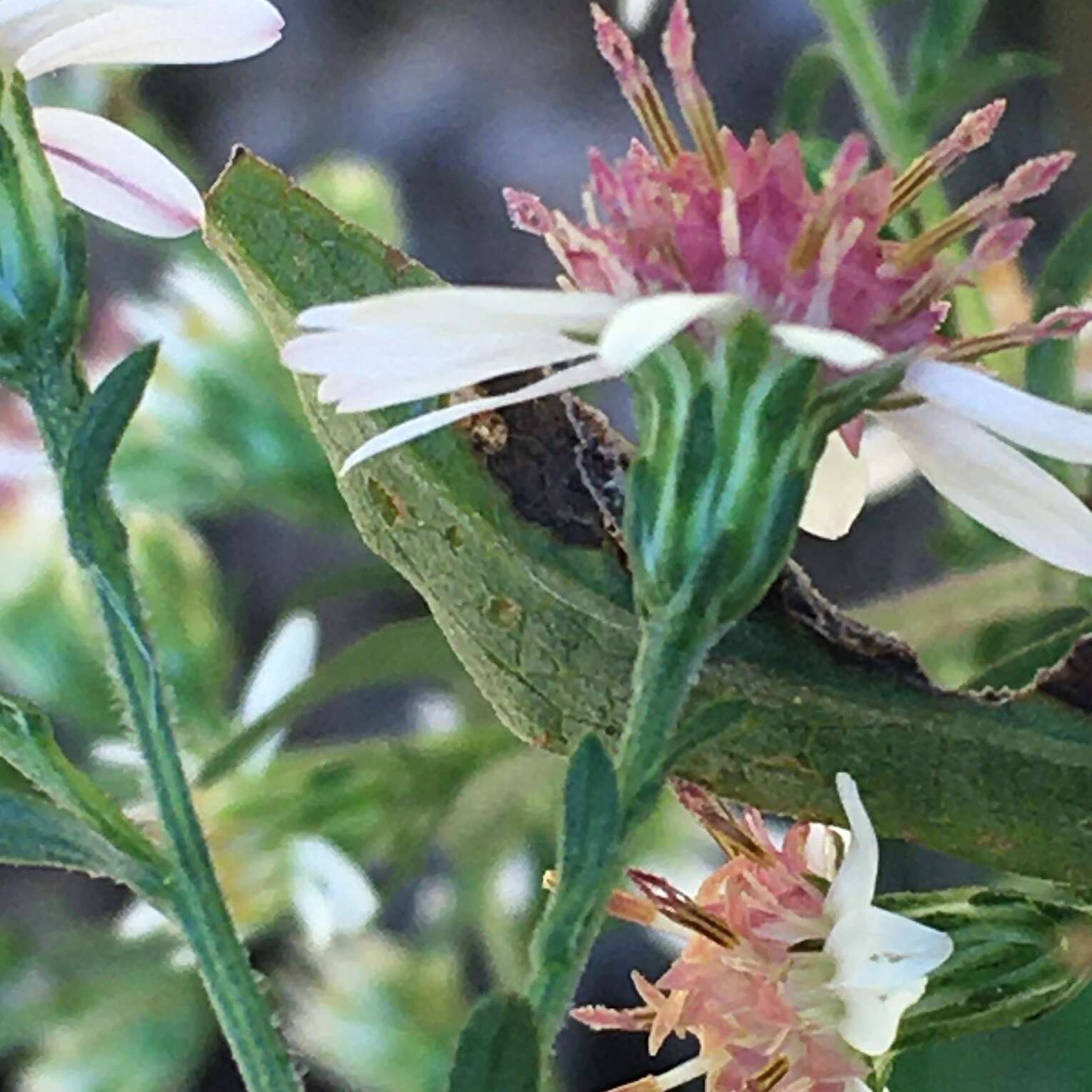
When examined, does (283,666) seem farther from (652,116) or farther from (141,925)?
(652,116)

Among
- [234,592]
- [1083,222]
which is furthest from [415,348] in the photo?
[234,592]

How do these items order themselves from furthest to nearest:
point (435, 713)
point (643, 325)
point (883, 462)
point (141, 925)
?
point (435, 713) < point (141, 925) < point (883, 462) < point (643, 325)

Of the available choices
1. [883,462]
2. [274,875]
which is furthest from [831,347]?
[274,875]

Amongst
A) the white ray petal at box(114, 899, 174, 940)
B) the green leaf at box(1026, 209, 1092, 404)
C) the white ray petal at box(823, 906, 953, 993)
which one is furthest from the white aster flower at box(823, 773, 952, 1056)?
the white ray petal at box(114, 899, 174, 940)

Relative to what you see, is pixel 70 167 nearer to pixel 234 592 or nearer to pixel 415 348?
pixel 415 348

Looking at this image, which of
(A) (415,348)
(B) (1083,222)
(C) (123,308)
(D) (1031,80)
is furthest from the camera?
(D) (1031,80)

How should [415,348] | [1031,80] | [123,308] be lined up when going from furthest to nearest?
[1031,80]
[123,308]
[415,348]

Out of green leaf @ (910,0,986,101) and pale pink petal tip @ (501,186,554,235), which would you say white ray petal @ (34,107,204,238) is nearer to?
pale pink petal tip @ (501,186,554,235)
